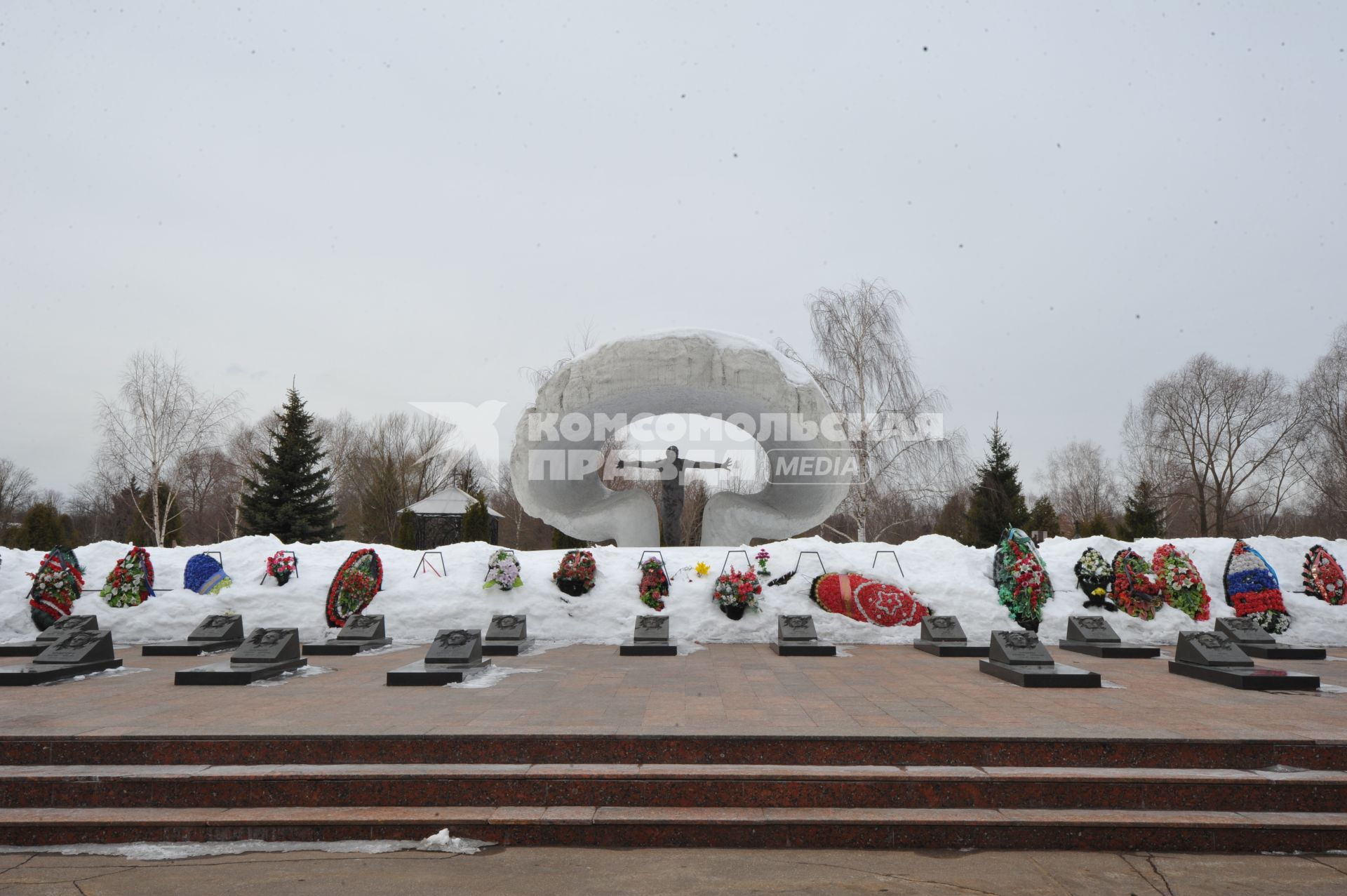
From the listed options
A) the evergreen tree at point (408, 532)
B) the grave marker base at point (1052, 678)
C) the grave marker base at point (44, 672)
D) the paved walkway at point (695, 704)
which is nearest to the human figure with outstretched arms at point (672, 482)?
the paved walkway at point (695, 704)

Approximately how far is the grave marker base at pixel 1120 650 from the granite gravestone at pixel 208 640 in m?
10.6

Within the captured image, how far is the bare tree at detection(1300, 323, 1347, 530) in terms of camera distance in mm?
25312

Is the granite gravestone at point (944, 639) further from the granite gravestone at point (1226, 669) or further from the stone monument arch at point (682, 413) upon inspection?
the stone monument arch at point (682, 413)

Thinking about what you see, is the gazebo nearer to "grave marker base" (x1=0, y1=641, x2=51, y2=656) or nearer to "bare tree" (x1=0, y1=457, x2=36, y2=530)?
"grave marker base" (x1=0, y1=641, x2=51, y2=656)

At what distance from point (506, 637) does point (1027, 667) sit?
5858mm

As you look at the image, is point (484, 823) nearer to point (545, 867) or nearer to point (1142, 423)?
point (545, 867)

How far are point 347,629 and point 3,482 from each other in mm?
57441

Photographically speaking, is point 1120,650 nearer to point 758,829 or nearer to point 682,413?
point 758,829

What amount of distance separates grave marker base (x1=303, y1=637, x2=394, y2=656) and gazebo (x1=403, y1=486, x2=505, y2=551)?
11936mm

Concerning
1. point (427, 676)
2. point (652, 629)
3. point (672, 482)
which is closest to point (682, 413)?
point (672, 482)

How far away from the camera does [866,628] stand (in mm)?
10594

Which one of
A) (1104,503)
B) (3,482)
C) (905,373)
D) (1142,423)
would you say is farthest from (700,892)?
(3,482)

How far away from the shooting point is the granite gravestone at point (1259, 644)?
9.05 meters

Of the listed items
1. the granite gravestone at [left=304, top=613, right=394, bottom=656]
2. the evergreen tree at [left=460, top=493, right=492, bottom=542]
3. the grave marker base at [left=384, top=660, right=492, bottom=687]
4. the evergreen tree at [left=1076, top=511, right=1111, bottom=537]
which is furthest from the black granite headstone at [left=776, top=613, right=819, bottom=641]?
the evergreen tree at [left=460, top=493, right=492, bottom=542]
